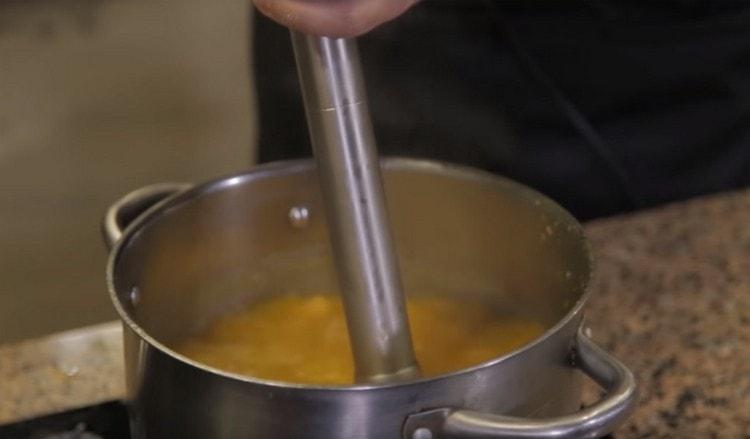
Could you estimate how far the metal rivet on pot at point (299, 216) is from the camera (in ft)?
2.44

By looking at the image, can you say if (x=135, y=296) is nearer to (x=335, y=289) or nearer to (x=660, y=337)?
(x=335, y=289)

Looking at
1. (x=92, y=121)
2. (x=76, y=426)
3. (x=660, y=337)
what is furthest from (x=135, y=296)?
(x=92, y=121)

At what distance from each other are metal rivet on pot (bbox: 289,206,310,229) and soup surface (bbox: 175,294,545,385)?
0.16ft

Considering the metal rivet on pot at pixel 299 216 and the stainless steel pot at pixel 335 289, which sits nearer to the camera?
the stainless steel pot at pixel 335 289

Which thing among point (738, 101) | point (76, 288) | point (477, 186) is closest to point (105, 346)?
point (477, 186)

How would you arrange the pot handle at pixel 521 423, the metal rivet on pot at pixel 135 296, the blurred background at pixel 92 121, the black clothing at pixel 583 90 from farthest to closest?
the blurred background at pixel 92 121 < the black clothing at pixel 583 90 < the metal rivet on pot at pixel 135 296 < the pot handle at pixel 521 423

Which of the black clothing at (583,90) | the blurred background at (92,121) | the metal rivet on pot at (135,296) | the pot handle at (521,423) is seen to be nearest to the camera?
the pot handle at (521,423)

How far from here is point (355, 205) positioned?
568 mm

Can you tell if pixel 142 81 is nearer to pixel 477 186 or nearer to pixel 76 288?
pixel 76 288

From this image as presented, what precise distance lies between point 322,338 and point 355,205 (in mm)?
165

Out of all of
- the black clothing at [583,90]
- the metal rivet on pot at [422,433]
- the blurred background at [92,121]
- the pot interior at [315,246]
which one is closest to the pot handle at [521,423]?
the metal rivet on pot at [422,433]

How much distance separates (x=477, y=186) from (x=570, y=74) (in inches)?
12.0

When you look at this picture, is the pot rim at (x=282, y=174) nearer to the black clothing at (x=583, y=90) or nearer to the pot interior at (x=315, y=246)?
the pot interior at (x=315, y=246)

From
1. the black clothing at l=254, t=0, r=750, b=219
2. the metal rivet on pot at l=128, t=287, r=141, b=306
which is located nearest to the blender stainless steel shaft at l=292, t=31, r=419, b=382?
the metal rivet on pot at l=128, t=287, r=141, b=306
